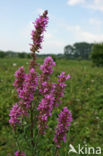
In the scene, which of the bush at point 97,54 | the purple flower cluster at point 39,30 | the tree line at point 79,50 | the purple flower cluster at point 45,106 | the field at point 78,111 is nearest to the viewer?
the purple flower cluster at point 45,106

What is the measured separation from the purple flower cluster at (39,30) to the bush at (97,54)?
17.7 metres

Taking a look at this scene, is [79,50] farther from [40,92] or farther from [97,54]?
[40,92]

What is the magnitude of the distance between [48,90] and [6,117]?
358 centimetres

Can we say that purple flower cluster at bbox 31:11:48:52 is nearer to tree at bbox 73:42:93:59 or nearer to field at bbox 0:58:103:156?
field at bbox 0:58:103:156

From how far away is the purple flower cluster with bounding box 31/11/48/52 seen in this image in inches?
114

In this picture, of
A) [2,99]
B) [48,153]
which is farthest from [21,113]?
[2,99]

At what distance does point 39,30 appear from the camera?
293 cm

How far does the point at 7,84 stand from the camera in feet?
28.5

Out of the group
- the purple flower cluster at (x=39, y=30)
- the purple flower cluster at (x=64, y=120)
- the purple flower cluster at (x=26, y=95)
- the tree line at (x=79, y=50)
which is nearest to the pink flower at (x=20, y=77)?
the purple flower cluster at (x=26, y=95)

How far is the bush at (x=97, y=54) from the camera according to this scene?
20078 millimetres

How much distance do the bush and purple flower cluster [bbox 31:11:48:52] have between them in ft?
57.9

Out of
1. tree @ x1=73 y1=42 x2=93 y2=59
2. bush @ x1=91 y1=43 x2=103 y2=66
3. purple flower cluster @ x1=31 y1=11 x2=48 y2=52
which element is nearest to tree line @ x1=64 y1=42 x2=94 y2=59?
tree @ x1=73 y1=42 x2=93 y2=59

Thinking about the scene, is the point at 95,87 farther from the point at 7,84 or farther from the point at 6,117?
the point at 6,117

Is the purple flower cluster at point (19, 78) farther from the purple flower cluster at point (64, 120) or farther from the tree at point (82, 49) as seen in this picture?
the tree at point (82, 49)
